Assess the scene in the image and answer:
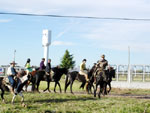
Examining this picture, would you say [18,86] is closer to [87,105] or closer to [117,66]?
[87,105]

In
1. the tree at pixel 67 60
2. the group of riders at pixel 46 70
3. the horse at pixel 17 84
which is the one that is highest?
the tree at pixel 67 60

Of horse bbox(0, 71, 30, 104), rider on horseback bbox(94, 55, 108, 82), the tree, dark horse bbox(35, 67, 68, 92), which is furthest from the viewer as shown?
the tree

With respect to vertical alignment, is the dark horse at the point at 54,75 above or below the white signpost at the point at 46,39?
below

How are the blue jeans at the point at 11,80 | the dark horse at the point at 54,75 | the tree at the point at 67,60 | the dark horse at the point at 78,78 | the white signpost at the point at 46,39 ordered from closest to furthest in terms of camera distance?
the blue jeans at the point at 11,80
the dark horse at the point at 78,78
the dark horse at the point at 54,75
the white signpost at the point at 46,39
the tree at the point at 67,60

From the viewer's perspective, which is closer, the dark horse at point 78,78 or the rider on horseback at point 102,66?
the rider on horseback at point 102,66

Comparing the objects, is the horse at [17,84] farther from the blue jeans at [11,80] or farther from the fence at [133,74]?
the fence at [133,74]

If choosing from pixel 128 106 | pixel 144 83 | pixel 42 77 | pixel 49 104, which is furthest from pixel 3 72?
pixel 128 106

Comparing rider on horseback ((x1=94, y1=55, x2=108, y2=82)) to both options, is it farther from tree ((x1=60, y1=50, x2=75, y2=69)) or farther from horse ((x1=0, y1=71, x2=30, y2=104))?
tree ((x1=60, y1=50, x2=75, y2=69))

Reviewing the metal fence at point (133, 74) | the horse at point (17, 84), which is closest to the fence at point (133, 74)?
the metal fence at point (133, 74)

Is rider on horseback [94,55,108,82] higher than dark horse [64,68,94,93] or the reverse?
higher

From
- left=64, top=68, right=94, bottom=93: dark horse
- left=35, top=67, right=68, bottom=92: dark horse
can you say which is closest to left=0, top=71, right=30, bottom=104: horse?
left=35, top=67, right=68, bottom=92: dark horse

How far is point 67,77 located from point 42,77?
1838 millimetres

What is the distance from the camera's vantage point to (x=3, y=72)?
3027 cm

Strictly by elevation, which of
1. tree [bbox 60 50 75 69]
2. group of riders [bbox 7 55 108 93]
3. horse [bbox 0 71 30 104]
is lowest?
horse [bbox 0 71 30 104]
